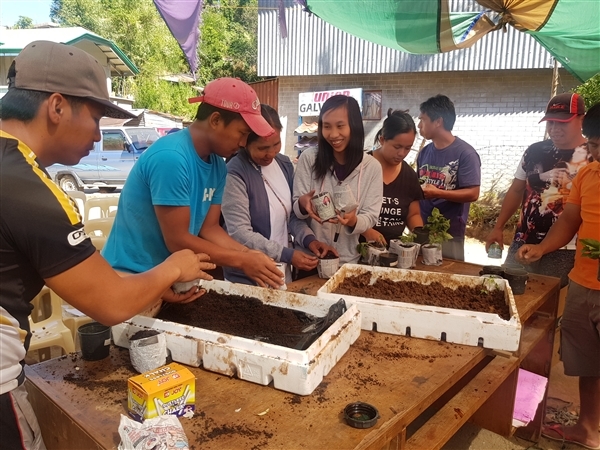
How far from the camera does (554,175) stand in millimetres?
3484

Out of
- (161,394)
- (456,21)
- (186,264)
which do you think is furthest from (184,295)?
(456,21)

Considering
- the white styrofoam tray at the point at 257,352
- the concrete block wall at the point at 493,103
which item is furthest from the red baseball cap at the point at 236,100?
the concrete block wall at the point at 493,103

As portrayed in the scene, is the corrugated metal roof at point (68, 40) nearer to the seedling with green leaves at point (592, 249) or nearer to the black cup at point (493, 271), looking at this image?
the black cup at point (493, 271)

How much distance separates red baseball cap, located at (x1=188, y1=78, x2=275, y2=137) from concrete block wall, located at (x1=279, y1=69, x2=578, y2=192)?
333 inches

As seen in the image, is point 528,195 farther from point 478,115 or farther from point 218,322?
point 478,115

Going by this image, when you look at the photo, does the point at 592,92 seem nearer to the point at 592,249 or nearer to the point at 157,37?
the point at 592,249

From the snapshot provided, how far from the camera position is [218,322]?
179 cm

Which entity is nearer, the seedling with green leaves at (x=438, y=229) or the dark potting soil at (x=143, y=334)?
the dark potting soil at (x=143, y=334)

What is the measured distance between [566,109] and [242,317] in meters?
2.89

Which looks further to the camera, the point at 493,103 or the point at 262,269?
the point at 493,103

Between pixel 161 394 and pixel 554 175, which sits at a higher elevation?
pixel 554 175

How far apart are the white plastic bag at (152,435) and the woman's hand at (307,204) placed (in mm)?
1563

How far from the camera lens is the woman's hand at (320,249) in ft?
8.85

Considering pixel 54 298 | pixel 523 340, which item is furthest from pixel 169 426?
pixel 54 298
